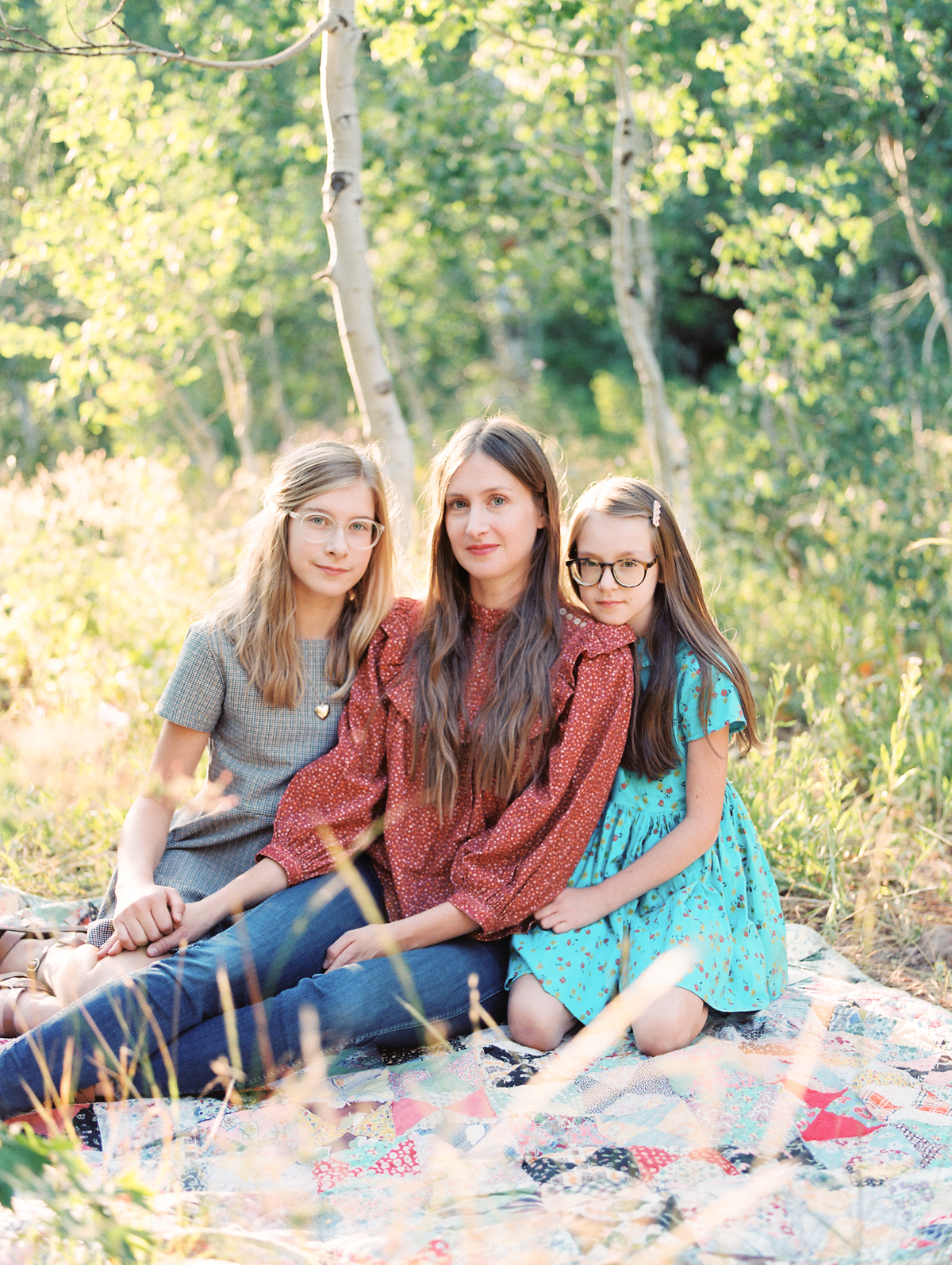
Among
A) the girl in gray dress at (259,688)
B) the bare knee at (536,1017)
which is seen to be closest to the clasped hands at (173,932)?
the girl in gray dress at (259,688)

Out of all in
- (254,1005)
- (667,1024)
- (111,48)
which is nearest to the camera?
(254,1005)

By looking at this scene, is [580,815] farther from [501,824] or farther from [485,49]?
[485,49]

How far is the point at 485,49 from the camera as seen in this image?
5074mm

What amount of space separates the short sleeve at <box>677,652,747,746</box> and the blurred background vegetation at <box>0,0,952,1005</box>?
0.71 m

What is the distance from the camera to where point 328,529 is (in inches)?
94.4

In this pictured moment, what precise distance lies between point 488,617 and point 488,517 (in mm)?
254

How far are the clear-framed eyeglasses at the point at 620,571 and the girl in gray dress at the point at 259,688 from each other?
476 millimetres

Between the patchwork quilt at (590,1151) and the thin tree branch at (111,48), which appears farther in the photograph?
the thin tree branch at (111,48)

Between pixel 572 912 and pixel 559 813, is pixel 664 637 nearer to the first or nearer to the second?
pixel 559 813

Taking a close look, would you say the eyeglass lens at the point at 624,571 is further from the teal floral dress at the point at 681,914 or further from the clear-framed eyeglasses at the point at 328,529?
the clear-framed eyeglasses at the point at 328,529

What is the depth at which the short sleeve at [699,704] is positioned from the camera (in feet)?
7.43

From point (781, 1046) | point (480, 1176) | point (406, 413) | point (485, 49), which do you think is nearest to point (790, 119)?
point (485, 49)

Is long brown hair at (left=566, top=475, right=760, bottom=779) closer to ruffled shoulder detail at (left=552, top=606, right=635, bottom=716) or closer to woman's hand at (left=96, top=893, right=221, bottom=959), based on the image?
ruffled shoulder detail at (left=552, top=606, right=635, bottom=716)

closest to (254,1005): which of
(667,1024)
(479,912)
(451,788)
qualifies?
(479,912)
